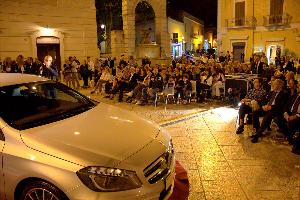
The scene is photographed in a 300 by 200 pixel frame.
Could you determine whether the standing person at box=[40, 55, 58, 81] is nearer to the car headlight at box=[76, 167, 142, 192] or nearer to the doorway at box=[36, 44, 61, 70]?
the doorway at box=[36, 44, 61, 70]

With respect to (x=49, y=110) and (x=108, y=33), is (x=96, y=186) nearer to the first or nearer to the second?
(x=49, y=110)

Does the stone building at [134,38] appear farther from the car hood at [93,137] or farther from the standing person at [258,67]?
the car hood at [93,137]

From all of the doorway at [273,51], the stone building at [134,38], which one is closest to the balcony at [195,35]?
the doorway at [273,51]

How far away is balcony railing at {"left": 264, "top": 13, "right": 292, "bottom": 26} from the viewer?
28078 millimetres

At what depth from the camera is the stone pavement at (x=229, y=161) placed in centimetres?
505

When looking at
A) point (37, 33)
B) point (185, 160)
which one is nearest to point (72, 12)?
point (37, 33)

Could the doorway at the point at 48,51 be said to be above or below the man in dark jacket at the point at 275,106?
above

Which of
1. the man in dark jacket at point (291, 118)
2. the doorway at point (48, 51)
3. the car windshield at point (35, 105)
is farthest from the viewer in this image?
the doorway at point (48, 51)

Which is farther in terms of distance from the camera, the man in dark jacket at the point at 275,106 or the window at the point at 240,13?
the window at the point at 240,13

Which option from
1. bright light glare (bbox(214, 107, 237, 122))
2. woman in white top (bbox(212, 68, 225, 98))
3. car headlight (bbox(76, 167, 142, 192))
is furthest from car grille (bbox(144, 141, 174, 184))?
woman in white top (bbox(212, 68, 225, 98))

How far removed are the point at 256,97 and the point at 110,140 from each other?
5454mm

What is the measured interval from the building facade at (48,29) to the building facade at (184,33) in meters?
18.4

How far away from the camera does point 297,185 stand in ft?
17.0

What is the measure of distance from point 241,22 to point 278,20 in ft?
11.1
